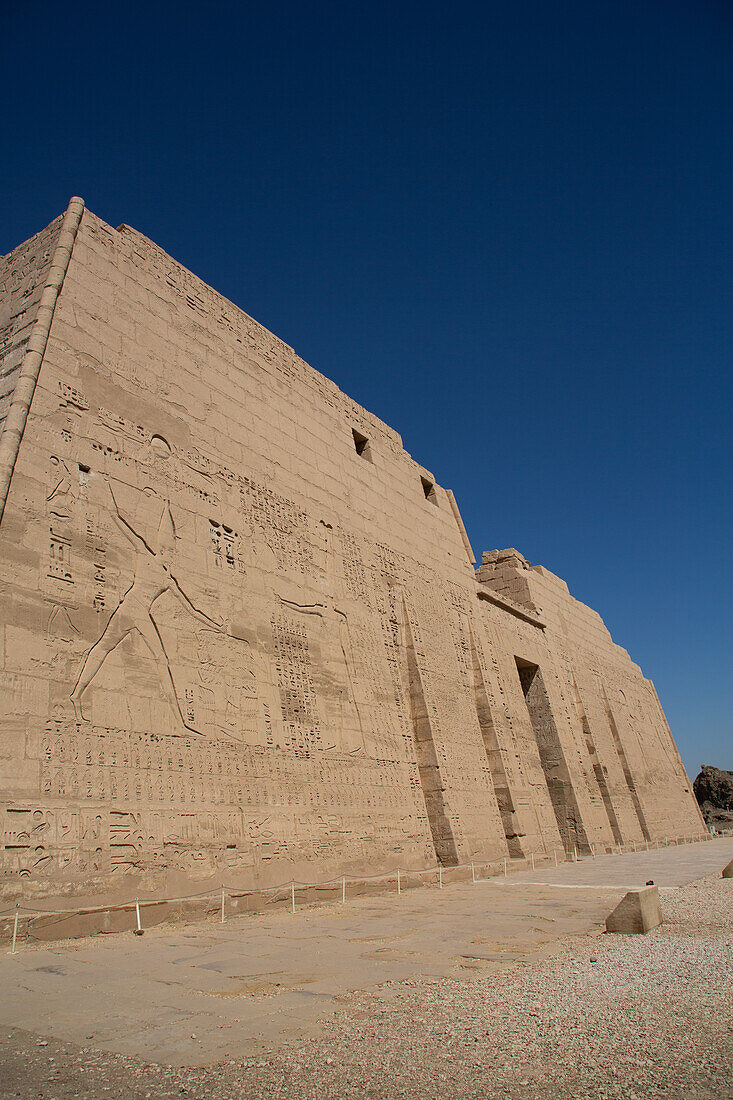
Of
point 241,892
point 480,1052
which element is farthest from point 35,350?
point 480,1052

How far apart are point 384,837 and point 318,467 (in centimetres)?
465

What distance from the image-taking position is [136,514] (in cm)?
611

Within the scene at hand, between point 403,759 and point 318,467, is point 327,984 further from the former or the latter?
point 318,467

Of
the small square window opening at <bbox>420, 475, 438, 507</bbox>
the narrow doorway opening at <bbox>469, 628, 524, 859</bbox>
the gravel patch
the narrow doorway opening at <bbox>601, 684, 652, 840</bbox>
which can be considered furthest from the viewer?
the narrow doorway opening at <bbox>601, 684, 652, 840</bbox>

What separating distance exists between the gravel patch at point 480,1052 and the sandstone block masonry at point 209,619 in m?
2.91

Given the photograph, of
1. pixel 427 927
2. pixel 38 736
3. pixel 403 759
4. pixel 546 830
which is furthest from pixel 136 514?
pixel 546 830

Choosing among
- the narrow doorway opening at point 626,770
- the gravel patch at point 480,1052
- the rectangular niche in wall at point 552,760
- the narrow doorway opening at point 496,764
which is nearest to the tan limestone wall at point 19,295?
the gravel patch at point 480,1052

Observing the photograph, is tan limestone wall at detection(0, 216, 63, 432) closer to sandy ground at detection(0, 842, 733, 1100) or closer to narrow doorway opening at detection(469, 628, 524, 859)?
sandy ground at detection(0, 842, 733, 1100)

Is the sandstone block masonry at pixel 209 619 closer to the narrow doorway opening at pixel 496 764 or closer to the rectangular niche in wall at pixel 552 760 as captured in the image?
the narrow doorway opening at pixel 496 764

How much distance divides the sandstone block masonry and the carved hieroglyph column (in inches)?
0.8

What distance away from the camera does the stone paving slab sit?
6.93ft

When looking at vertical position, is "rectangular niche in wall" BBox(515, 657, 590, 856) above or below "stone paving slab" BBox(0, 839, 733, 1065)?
above

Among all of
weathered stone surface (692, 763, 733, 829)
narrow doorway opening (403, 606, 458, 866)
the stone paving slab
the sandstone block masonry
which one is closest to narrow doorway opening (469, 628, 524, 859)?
the sandstone block masonry

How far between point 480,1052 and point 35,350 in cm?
582
